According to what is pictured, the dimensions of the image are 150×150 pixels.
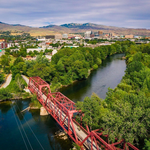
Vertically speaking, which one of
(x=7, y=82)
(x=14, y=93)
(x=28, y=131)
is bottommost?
(x=28, y=131)

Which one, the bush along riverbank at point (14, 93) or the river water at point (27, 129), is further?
the bush along riverbank at point (14, 93)

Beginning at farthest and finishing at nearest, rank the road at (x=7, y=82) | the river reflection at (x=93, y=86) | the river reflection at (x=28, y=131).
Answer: the road at (x=7, y=82)
the river reflection at (x=93, y=86)
the river reflection at (x=28, y=131)

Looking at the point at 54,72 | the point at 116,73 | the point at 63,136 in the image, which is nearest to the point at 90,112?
the point at 63,136

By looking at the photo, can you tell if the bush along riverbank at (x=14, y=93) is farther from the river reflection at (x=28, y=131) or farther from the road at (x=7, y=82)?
the road at (x=7, y=82)

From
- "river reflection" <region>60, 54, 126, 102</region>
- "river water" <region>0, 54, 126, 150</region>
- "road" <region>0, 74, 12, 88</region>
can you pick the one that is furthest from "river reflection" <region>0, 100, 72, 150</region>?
"road" <region>0, 74, 12, 88</region>

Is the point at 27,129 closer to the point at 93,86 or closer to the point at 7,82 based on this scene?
the point at 93,86

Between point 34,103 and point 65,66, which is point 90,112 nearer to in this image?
point 34,103

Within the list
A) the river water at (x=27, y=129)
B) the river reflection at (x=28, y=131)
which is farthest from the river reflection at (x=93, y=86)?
the river reflection at (x=28, y=131)

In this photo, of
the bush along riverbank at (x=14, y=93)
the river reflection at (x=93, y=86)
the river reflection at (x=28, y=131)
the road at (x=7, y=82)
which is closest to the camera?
the river reflection at (x=28, y=131)

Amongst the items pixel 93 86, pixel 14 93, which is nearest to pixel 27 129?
pixel 14 93

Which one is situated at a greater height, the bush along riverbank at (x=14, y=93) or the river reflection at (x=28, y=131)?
the bush along riverbank at (x=14, y=93)

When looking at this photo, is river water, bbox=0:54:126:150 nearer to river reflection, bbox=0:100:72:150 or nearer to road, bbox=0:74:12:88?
river reflection, bbox=0:100:72:150
